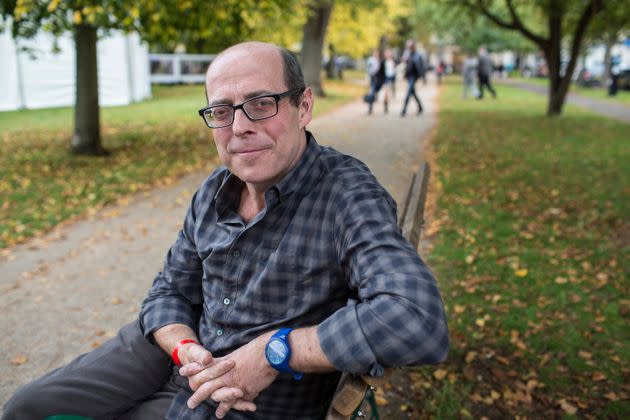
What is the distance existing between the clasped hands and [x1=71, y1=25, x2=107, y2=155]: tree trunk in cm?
1018

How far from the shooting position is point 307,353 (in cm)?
164

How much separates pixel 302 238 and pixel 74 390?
3.23ft

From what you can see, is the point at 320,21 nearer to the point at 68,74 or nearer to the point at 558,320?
the point at 68,74

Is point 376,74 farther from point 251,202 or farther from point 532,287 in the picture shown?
point 251,202

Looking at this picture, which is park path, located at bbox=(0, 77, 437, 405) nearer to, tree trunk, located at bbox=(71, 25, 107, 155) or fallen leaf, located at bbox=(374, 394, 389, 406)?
fallen leaf, located at bbox=(374, 394, 389, 406)

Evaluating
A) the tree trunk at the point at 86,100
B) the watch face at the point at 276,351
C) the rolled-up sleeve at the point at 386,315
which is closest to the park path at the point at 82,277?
the watch face at the point at 276,351

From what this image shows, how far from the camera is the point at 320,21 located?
22750 millimetres

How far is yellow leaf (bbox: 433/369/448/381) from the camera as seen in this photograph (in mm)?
3635

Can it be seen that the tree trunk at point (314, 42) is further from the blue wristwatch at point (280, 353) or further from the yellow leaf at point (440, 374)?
the blue wristwatch at point (280, 353)

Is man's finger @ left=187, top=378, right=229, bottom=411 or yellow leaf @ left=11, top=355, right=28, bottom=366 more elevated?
man's finger @ left=187, top=378, right=229, bottom=411

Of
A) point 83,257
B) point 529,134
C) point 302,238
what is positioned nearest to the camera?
point 302,238

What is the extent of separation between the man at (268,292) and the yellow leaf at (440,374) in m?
1.84

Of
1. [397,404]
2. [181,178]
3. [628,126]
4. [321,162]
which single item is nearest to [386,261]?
[321,162]

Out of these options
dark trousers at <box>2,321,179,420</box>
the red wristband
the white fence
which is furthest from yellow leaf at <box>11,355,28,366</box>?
the white fence
